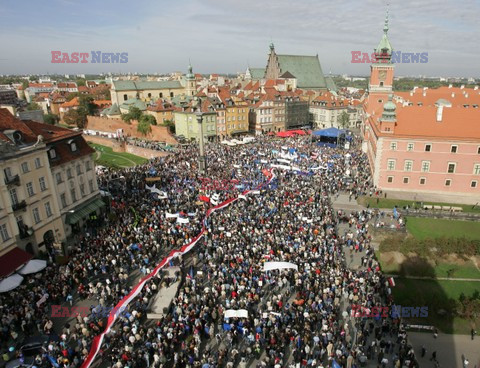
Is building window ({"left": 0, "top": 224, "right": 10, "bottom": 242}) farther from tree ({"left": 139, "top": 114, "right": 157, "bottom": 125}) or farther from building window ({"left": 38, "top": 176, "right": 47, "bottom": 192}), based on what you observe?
tree ({"left": 139, "top": 114, "right": 157, "bottom": 125})

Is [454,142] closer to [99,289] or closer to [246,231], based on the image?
[246,231]

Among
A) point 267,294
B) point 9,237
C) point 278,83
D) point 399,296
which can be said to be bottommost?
point 399,296

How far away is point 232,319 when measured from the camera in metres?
18.6

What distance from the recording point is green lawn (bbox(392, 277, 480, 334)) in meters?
21.8

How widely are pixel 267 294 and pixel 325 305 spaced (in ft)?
11.9

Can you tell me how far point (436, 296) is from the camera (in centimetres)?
2389

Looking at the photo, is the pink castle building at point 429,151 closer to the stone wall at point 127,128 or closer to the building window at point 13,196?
the building window at point 13,196

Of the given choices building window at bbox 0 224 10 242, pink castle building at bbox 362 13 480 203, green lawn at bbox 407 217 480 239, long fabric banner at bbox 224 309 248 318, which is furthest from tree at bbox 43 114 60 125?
long fabric banner at bbox 224 309 248 318

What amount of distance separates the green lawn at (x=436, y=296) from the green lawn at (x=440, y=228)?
6.33 m

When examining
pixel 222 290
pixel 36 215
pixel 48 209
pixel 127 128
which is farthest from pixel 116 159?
pixel 222 290

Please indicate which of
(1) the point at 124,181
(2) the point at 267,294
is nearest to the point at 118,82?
(1) the point at 124,181

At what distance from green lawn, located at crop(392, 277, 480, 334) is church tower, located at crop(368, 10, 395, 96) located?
4552 centimetres

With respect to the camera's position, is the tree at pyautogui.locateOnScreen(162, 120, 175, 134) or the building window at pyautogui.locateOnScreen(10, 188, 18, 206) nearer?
the building window at pyautogui.locateOnScreen(10, 188, 18, 206)

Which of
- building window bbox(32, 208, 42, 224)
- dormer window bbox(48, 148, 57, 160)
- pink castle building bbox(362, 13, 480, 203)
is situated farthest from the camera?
pink castle building bbox(362, 13, 480, 203)
